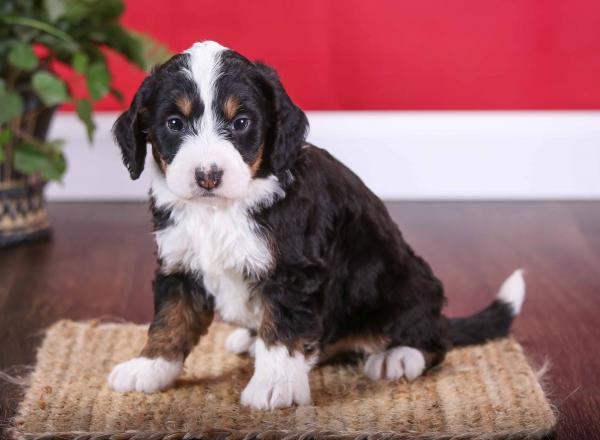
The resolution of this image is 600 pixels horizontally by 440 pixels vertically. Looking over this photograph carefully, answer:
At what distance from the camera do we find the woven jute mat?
2.43 m

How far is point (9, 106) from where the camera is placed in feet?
13.5

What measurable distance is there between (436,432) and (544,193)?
310 cm

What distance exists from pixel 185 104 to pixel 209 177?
0.18 meters

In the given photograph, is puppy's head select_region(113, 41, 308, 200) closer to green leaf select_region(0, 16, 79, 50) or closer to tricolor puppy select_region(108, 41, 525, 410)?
tricolor puppy select_region(108, 41, 525, 410)

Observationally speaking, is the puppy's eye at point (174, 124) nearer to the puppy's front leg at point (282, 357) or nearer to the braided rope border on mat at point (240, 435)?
the puppy's front leg at point (282, 357)

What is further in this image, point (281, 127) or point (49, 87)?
point (49, 87)

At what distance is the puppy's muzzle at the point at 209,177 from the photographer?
7.57ft

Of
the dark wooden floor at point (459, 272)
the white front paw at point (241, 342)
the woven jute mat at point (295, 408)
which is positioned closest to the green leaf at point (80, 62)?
the dark wooden floor at point (459, 272)

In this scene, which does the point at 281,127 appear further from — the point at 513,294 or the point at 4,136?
the point at 4,136

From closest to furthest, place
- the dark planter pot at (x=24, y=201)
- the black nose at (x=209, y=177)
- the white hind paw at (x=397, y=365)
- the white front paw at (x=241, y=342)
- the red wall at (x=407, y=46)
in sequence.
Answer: the black nose at (x=209, y=177) → the white hind paw at (x=397, y=365) → the white front paw at (x=241, y=342) → the dark planter pot at (x=24, y=201) → the red wall at (x=407, y=46)

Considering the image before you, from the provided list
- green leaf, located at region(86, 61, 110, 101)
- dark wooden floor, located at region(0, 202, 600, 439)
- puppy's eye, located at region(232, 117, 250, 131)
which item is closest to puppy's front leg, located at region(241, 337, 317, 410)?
puppy's eye, located at region(232, 117, 250, 131)

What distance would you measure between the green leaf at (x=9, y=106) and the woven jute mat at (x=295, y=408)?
4.51 ft

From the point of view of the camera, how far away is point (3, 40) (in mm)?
4230

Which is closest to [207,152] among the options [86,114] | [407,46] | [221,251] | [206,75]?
[206,75]
